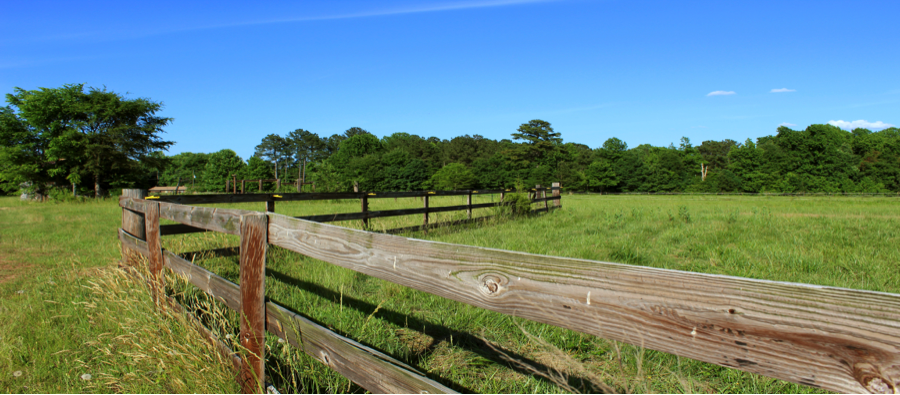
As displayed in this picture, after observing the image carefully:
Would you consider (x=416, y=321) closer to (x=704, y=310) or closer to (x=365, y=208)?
(x=704, y=310)

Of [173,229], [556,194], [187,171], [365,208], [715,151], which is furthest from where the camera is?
[187,171]

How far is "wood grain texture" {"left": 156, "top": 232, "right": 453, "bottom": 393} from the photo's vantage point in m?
1.69

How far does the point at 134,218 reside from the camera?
4.87m

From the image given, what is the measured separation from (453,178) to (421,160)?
30.0 feet


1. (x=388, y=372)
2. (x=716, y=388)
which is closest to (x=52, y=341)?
(x=388, y=372)

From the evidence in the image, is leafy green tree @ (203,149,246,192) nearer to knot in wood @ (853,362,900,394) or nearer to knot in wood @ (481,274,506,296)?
knot in wood @ (481,274,506,296)

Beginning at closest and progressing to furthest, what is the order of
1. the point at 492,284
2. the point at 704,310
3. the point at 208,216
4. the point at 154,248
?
1. the point at 704,310
2. the point at 492,284
3. the point at 208,216
4. the point at 154,248

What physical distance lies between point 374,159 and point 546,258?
258 ft

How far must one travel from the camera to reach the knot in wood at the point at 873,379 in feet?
3.06

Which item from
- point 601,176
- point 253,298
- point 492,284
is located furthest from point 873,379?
point 601,176

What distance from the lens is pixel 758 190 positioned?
59594 mm

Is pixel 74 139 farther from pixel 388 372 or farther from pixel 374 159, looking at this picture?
pixel 374 159

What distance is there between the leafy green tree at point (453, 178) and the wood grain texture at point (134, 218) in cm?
6569

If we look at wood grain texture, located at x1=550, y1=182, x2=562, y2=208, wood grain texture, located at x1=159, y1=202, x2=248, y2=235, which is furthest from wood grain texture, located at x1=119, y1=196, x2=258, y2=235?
wood grain texture, located at x1=550, y1=182, x2=562, y2=208
